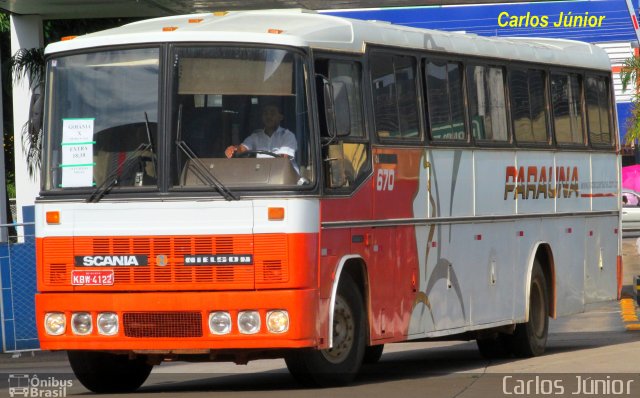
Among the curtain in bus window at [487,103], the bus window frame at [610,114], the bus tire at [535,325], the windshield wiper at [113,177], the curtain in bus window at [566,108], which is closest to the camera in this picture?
the windshield wiper at [113,177]

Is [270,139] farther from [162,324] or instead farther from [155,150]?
[162,324]

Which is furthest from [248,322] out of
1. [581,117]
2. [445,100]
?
[581,117]

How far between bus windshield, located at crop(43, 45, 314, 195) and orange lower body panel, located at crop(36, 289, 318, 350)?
2.65 feet

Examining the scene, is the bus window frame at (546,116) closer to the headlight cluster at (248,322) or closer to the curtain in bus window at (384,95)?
the curtain in bus window at (384,95)

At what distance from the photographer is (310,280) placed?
12039 mm

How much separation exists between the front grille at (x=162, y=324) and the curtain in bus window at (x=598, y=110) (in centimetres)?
760

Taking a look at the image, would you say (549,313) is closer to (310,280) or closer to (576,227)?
(576,227)

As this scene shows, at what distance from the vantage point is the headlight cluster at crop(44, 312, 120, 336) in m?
12.2

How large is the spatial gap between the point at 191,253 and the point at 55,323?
4.27ft

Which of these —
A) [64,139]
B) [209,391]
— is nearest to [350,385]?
[209,391]

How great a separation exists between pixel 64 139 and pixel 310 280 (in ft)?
7.75

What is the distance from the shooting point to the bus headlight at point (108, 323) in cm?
1220

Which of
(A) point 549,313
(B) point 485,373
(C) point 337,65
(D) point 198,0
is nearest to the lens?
(C) point 337,65

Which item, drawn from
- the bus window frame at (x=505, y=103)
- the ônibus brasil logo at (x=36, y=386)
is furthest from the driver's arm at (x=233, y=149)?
the bus window frame at (x=505, y=103)
